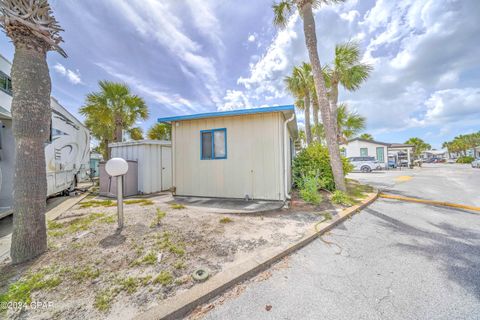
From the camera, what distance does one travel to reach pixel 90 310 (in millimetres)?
1532

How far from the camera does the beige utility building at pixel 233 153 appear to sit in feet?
17.5

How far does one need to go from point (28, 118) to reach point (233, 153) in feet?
14.1

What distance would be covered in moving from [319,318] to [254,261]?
0.89 metres

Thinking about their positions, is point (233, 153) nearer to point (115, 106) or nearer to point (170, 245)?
point (170, 245)

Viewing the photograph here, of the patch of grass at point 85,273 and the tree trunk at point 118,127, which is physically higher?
the tree trunk at point 118,127

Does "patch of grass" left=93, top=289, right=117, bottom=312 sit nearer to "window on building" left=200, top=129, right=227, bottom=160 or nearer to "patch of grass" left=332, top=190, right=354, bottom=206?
"window on building" left=200, top=129, right=227, bottom=160

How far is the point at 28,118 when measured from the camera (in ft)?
7.23

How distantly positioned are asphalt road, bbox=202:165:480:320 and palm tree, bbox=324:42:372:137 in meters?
7.59

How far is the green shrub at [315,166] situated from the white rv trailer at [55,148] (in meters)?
7.94

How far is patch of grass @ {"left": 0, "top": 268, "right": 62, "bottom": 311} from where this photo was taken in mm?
1664

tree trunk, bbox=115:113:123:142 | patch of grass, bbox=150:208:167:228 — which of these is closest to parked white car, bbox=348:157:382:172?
patch of grass, bbox=150:208:167:228

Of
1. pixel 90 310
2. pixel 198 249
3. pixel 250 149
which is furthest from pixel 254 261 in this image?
pixel 250 149

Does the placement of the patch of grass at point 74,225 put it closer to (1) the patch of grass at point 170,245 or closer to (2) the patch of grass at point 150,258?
(1) the patch of grass at point 170,245

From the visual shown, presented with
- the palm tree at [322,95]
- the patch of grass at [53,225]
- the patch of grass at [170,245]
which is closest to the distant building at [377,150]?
the palm tree at [322,95]
